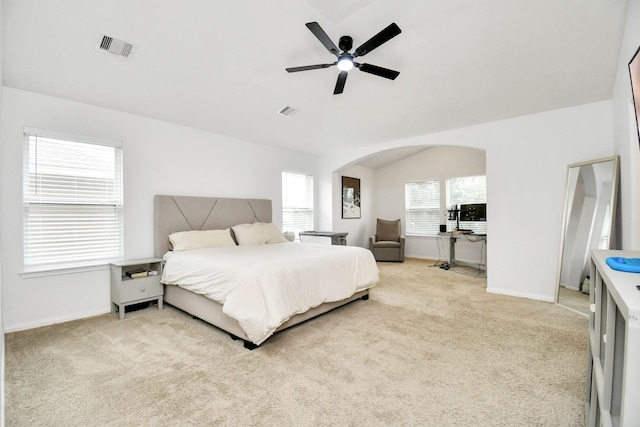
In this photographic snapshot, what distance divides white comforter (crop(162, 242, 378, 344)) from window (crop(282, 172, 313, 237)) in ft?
7.20

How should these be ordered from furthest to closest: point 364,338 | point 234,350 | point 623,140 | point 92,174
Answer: point 92,174 → point 623,140 → point 364,338 → point 234,350

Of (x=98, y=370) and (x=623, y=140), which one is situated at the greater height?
(x=623, y=140)

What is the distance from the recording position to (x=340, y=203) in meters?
6.74

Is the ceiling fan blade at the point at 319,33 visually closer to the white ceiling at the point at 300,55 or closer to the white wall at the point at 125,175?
the white ceiling at the point at 300,55

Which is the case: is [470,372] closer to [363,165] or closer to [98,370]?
[98,370]

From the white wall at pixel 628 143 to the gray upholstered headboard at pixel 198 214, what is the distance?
15.2 ft

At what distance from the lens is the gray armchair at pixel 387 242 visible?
6.93m

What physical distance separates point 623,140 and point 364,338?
331cm

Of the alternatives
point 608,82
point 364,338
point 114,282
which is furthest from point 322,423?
point 608,82

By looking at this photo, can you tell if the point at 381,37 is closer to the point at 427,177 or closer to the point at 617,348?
the point at 617,348

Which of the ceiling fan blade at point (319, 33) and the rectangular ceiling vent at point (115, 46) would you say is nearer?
the ceiling fan blade at point (319, 33)

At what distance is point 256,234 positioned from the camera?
14.8 feet

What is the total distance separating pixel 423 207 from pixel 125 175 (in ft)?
21.0

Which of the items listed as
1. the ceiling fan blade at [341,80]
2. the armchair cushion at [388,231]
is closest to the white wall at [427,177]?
the armchair cushion at [388,231]
